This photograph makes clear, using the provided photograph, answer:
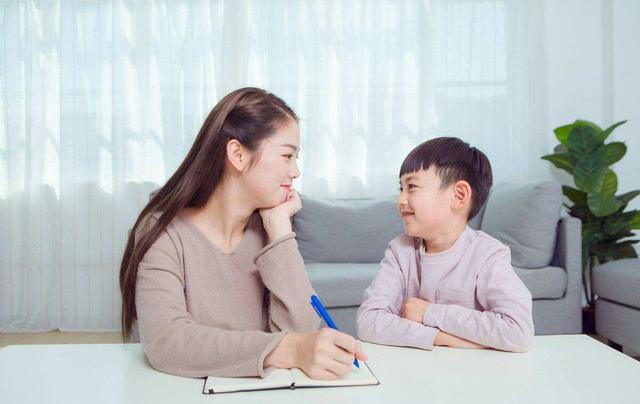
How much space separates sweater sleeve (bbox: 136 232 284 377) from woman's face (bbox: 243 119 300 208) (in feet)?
0.70

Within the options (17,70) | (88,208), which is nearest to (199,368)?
(88,208)

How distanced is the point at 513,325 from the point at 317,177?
8.78 feet

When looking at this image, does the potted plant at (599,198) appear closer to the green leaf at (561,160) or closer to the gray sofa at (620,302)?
the green leaf at (561,160)

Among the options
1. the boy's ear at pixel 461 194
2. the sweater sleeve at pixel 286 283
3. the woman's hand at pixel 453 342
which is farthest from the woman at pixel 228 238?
the boy's ear at pixel 461 194

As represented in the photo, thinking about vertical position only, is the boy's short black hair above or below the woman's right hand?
above

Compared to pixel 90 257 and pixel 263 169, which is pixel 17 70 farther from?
pixel 263 169

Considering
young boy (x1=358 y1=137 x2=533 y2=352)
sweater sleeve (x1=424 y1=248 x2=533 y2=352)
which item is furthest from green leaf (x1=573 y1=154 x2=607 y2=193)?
sweater sleeve (x1=424 y1=248 x2=533 y2=352)

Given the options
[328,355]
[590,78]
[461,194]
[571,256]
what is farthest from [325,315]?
[590,78]

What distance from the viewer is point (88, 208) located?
360 cm

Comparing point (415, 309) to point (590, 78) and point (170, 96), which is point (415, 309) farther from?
point (590, 78)

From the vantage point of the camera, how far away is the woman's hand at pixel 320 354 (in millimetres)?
786

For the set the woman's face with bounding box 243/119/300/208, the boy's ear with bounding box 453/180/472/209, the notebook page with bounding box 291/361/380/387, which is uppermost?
the woman's face with bounding box 243/119/300/208

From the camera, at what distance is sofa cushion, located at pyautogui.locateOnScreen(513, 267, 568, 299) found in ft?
8.68

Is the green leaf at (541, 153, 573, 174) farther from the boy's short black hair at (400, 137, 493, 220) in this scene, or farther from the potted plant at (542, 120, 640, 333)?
the boy's short black hair at (400, 137, 493, 220)
